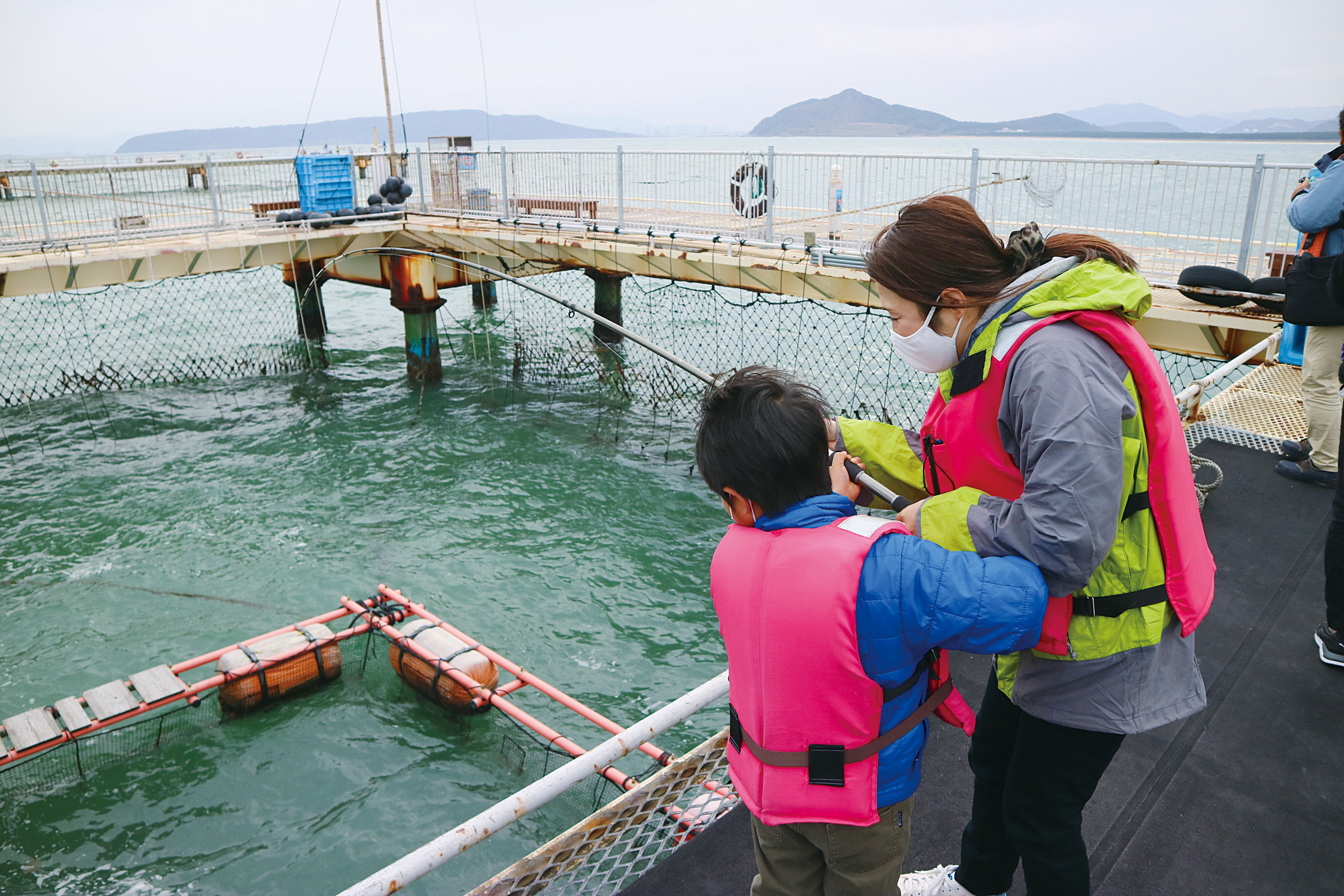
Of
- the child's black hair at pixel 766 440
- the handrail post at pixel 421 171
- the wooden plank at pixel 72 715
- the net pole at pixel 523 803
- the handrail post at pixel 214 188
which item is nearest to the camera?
the child's black hair at pixel 766 440

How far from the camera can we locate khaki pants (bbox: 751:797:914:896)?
1.62 meters

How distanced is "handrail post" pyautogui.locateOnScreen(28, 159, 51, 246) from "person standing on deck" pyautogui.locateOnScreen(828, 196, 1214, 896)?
13272 millimetres

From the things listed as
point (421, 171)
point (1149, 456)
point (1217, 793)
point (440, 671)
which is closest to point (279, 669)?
point (440, 671)

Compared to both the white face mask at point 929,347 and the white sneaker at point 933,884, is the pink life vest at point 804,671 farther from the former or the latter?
the white sneaker at point 933,884

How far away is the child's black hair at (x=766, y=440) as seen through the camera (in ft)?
5.00

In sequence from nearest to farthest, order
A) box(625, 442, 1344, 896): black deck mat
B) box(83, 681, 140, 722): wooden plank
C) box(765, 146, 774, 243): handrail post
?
box(625, 442, 1344, 896): black deck mat < box(83, 681, 140, 722): wooden plank < box(765, 146, 774, 243): handrail post

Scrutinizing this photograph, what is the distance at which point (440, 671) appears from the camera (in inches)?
256

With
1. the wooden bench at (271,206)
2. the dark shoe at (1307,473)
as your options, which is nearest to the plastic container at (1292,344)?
the dark shoe at (1307,473)

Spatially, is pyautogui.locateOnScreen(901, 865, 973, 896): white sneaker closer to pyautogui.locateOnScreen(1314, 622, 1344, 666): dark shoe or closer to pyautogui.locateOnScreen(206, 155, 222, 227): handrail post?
pyautogui.locateOnScreen(1314, 622, 1344, 666): dark shoe

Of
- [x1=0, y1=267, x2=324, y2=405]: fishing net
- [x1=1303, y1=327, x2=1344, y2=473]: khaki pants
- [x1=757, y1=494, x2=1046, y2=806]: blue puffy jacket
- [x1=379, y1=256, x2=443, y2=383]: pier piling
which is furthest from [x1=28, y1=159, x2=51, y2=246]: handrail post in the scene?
[x1=1303, y1=327, x2=1344, y2=473]: khaki pants

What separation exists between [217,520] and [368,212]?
6.60m

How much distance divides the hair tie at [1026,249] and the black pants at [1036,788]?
88cm

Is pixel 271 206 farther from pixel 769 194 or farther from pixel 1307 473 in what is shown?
pixel 1307 473

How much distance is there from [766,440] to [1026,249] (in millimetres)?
608
